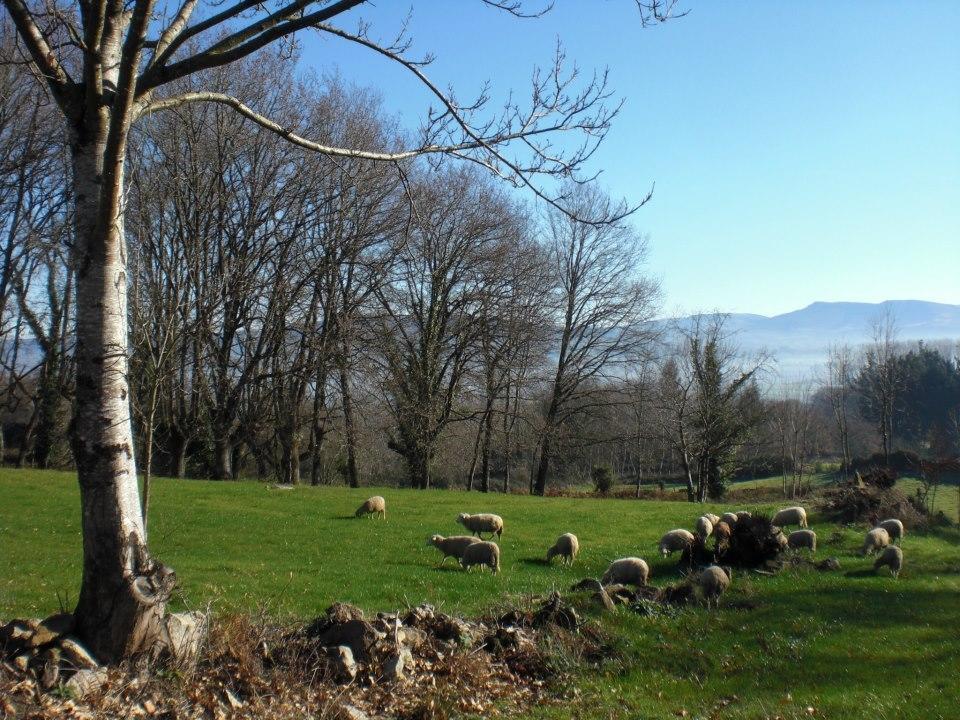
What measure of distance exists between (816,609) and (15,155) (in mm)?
35969

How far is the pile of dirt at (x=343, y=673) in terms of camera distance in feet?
18.7

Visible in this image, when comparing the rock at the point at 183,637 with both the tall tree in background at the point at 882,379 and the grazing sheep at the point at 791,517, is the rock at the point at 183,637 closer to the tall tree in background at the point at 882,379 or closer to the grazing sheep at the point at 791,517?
the grazing sheep at the point at 791,517

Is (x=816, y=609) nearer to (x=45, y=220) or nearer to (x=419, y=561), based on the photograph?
(x=419, y=561)

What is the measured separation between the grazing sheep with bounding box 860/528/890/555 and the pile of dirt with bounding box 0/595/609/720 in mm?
9856

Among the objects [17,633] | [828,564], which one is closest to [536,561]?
[828,564]

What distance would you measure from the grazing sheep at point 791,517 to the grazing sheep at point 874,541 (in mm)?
2889

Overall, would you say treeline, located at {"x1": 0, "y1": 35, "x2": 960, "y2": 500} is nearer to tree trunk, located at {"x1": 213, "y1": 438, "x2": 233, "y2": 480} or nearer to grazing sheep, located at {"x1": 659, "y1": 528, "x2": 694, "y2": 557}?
tree trunk, located at {"x1": 213, "y1": 438, "x2": 233, "y2": 480}

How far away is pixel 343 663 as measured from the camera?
23.5 feet

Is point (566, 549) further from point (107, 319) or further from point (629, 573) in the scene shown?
point (107, 319)

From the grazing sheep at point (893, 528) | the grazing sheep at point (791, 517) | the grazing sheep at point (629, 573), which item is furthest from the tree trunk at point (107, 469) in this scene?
the grazing sheep at point (791, 517)

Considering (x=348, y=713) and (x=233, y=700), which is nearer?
(x=233, y=700)

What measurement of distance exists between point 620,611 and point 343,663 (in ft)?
15.6

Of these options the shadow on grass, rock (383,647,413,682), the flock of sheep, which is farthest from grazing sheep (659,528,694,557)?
rock (383,647,413,682)

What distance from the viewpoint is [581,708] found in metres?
7.55
